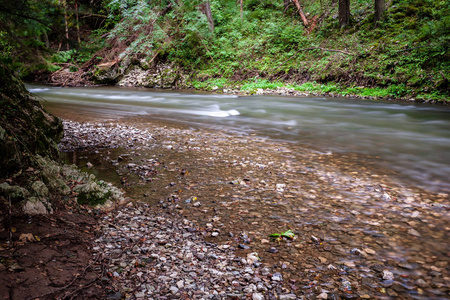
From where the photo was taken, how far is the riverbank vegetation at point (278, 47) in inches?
492

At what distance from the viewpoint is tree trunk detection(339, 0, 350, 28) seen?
17.0 m

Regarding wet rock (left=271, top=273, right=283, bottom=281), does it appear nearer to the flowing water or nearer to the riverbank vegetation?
the flowing water

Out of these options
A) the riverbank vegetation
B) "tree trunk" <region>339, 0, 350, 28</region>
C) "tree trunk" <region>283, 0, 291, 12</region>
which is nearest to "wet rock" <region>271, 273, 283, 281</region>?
the riverbank vegetation

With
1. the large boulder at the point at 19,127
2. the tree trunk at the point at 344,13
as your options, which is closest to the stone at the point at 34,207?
the large boulder at the point at 19,127

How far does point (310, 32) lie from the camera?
18797 mm

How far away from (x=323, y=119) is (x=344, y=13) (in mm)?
10066

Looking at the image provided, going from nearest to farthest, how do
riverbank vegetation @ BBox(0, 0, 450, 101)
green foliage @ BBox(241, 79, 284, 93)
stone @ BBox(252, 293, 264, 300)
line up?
stone @ BBox(252, 293, 264, 300) < riverbank vegetation @ BBox(0, 0, 450, 101) < green foliage @ BBox(241, 79, 284, 93)

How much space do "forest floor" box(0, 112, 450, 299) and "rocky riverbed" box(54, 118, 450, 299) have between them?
0.01 m

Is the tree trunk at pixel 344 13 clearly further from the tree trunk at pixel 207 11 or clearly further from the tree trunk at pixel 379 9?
the tree trunk at pixel 207 11

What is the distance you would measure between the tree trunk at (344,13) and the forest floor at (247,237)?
46.6 feet

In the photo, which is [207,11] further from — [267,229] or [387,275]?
[387,275]

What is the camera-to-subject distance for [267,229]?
3.84 m

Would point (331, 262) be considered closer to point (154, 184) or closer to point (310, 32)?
point (154, 184)

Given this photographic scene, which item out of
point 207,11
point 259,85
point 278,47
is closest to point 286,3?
point 278,47
